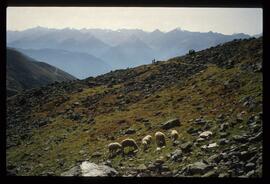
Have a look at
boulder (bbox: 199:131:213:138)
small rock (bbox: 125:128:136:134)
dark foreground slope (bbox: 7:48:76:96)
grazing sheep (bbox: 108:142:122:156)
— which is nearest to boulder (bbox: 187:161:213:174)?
boulder (bbox: 199:131:213:138)

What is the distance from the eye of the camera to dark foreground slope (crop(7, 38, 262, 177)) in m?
11.3

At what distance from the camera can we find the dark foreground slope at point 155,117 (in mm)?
11320

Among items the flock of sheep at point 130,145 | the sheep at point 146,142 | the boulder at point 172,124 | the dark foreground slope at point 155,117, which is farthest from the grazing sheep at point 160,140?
the boulder at point 172,124

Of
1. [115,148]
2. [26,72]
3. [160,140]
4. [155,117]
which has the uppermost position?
[26,72]

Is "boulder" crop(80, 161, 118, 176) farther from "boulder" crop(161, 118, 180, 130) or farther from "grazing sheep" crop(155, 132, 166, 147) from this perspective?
"boulder" crop(161, 118, 180, 130)

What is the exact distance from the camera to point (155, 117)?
18.2 metres

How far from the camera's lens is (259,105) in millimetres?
14156

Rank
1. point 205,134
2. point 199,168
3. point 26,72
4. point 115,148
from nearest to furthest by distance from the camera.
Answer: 1. point 199,168
2. point 205,134
3. point 115,148
4. point 26,72

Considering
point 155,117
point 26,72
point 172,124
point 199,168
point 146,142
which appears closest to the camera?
point 199,168

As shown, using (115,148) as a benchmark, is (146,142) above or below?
above

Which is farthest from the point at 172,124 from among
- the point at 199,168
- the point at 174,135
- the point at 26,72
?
the point at 26,72

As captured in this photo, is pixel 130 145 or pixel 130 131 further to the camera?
pixel 130 131

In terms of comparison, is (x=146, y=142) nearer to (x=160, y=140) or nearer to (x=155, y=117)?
(x=160, y=140)
